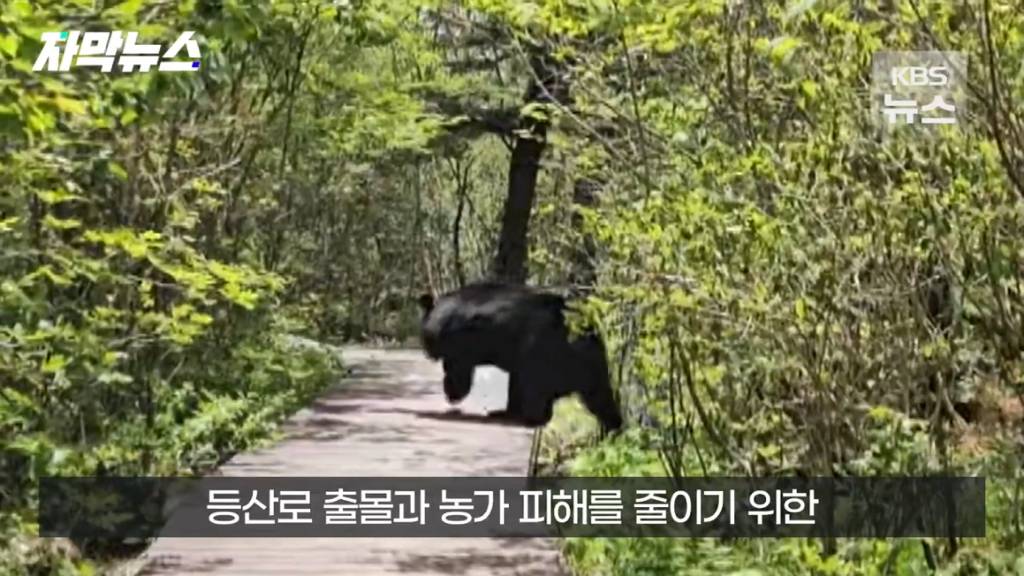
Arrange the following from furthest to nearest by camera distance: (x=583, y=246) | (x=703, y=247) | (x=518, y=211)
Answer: (x=518, y=211) → (x=583, y=246) → (x=703, y=247)

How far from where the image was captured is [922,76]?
3922 mm

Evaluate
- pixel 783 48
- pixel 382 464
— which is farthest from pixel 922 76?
pixel 382 464

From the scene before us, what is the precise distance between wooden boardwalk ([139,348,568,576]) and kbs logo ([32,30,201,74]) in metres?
2.75

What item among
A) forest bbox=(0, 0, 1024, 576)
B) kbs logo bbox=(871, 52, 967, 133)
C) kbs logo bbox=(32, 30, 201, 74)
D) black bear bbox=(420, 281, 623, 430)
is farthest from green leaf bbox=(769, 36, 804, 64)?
black bear bbox=(420, 281, 623, 430)

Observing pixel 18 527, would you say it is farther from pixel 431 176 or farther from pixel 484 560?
pixel 431 176

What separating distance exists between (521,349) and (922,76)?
6961 millimetres

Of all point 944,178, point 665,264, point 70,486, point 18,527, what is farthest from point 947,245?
point 70,486

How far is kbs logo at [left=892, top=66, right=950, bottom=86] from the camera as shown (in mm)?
3898

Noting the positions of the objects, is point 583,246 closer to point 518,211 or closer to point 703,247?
point 703,247

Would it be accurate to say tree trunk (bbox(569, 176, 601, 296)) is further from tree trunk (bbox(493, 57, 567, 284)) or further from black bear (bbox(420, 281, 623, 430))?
tree trunk (bbox(493, 57, 567, 284))

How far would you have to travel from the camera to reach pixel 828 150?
14.1ft

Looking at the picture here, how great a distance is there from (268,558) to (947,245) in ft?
11.0

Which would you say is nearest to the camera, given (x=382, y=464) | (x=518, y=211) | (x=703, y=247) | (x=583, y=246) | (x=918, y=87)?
(x=918, y=87)

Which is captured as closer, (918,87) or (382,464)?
(918,87)
